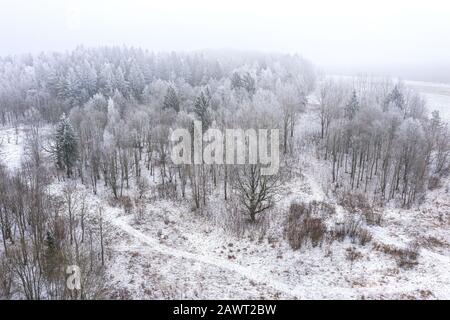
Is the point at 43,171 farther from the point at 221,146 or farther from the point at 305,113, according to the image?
the point at 305,113

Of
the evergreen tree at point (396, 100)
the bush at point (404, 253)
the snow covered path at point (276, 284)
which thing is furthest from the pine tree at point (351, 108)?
the snow covered path at point (276, 284)

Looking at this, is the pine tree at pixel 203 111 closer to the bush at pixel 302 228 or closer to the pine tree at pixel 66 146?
the pine tree at pixel 66 146

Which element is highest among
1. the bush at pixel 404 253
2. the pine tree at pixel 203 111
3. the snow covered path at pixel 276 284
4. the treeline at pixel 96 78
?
the treeline at pixel 96 78

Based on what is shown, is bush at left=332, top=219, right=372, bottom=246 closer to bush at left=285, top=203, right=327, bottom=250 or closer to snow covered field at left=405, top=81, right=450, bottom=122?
bush at left=285, top=203, right=327, bottom=250

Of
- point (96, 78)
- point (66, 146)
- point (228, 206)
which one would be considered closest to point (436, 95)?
point (228, 206)

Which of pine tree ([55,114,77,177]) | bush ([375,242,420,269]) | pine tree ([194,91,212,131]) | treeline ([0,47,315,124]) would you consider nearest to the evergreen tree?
treeline ([0,47,315,124])

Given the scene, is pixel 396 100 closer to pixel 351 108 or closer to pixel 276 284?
pixel 351 108
